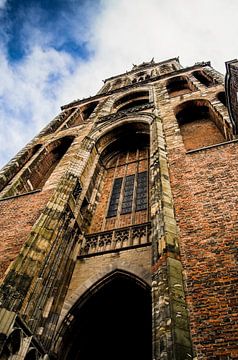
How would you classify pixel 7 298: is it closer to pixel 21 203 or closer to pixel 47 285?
pixel 47 285

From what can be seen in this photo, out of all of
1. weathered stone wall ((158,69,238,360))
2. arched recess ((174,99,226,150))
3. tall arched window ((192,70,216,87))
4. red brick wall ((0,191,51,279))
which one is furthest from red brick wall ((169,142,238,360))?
tall arched window ((192,70,216,87))

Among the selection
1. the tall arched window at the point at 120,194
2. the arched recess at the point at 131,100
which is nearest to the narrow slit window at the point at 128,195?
the tall arched window at the point at 120,194

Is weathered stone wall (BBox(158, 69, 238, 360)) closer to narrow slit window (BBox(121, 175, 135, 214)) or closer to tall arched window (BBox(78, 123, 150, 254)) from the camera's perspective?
tall arched window (BBox(78, 123, 150, 254))

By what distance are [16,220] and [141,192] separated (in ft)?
12.4

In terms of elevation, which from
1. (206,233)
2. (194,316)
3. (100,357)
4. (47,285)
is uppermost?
(206,233)

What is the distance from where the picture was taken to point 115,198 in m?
9.26

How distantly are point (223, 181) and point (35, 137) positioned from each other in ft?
35.6

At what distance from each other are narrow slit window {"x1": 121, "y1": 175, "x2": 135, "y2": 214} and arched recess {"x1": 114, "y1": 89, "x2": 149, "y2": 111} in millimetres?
7717

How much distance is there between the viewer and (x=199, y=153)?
25.1ft

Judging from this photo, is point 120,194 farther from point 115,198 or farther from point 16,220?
point 16,220

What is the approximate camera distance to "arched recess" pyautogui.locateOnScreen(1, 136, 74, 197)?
34.3 feet

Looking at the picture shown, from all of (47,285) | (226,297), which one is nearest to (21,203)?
(47,285)

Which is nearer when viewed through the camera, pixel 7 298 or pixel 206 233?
pixel 7 298

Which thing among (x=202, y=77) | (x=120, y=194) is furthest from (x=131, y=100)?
(x=120, y=194)
